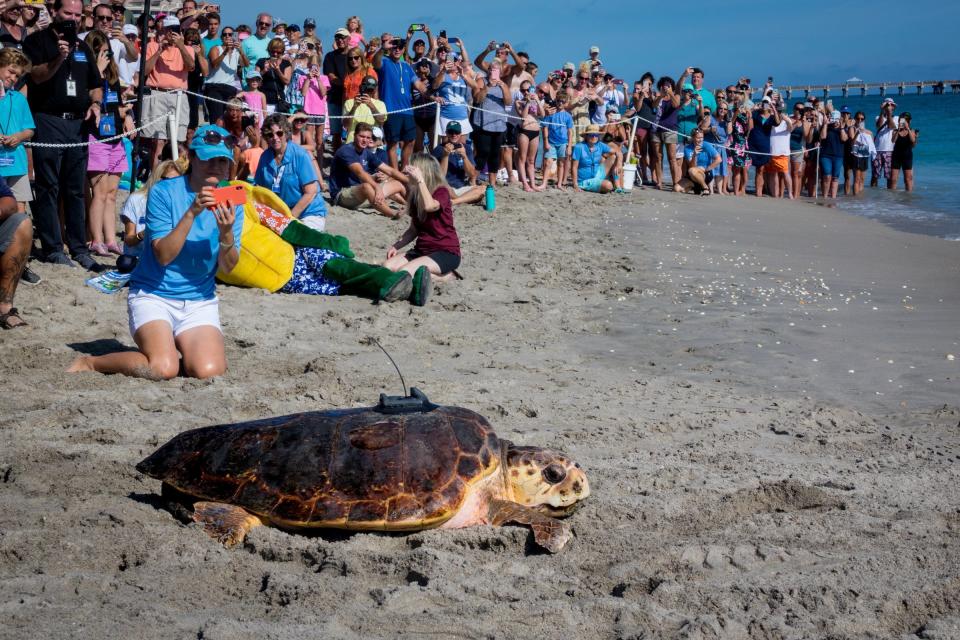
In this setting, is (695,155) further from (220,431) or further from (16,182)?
(220,431)

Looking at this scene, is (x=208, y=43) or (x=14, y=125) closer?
(x=14, y=125)

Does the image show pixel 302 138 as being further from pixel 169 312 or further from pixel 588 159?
pixel 169 312

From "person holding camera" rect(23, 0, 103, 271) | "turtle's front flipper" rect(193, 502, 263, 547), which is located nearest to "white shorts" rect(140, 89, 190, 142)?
"person holding camera" rect(23, 0, 103, 271)

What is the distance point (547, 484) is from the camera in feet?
11.4

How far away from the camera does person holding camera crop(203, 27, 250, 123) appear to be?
10406 millimetres

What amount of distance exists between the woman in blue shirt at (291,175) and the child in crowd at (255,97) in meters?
2.19

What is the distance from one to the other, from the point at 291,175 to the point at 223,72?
314 cm

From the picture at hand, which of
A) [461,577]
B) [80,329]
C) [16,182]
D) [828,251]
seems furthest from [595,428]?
[828,251]

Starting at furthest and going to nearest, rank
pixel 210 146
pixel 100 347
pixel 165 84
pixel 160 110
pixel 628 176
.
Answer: pixel 628 176, pixel 165 84, pixel 160 110, pixel 100 347, pixel 210 146

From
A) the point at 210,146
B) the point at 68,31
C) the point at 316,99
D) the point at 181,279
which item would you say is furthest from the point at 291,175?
the point at 316,99

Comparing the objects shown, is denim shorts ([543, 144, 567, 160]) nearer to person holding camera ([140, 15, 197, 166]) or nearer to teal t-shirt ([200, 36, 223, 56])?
teal t-shirt ([200, 36, 223, 56])

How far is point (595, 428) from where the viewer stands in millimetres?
4543

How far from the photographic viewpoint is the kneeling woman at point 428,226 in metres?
7.64

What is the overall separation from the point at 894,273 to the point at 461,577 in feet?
25.0
